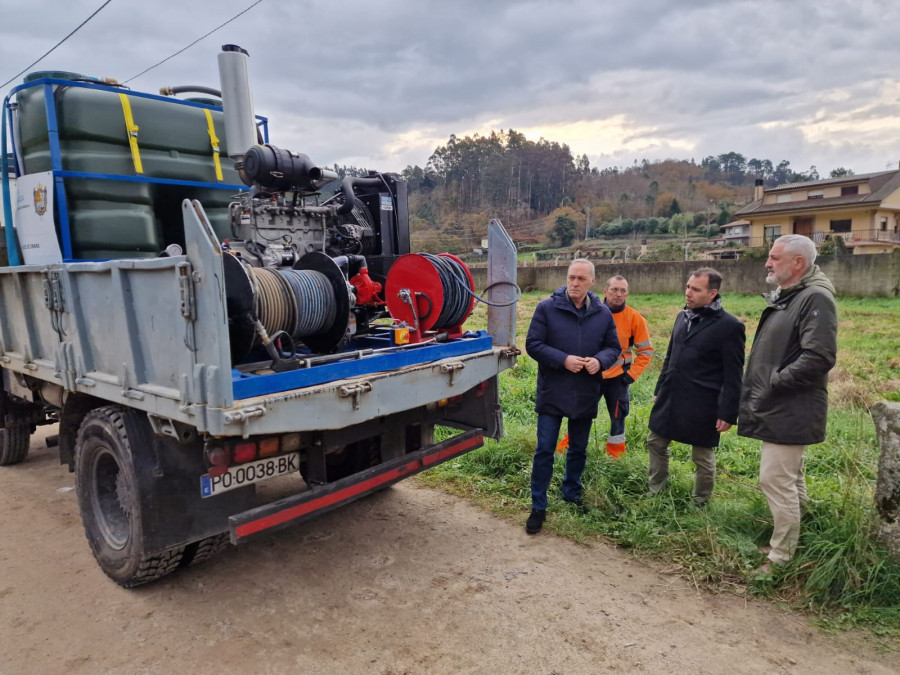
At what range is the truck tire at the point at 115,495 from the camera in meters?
3.13

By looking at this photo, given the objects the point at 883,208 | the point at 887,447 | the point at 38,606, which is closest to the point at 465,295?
the point at 887,447

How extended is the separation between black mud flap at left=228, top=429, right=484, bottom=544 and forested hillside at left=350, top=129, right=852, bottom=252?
3534 centimetres

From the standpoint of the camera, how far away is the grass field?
120 inches

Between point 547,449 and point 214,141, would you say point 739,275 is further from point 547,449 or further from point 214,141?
point 214,141

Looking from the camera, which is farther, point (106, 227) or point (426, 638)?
point (106, 227)

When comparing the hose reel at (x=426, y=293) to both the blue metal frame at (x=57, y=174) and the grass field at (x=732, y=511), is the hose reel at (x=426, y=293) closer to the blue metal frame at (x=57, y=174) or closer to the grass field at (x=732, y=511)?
the grass field at (x=732, y=511)

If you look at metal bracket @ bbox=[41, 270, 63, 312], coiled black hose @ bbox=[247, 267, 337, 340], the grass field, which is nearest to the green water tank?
metal bracket @ bbox=[41, 270, 63, 312]

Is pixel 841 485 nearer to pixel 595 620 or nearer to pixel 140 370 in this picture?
pixel 595 620

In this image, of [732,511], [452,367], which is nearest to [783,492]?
[732,511]

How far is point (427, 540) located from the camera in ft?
13.0

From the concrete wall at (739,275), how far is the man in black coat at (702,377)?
17979 mm

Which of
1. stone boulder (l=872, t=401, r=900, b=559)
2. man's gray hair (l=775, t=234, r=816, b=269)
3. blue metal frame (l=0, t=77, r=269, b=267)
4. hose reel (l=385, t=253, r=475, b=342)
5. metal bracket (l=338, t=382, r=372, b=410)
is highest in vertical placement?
blue metal frame (l=0, t=77, r=269, b=267)

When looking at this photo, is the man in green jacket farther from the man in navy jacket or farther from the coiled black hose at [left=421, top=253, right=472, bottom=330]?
the coiled black hose at [left=421, top=253, right=472, bottom=330]

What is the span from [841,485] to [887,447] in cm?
69
